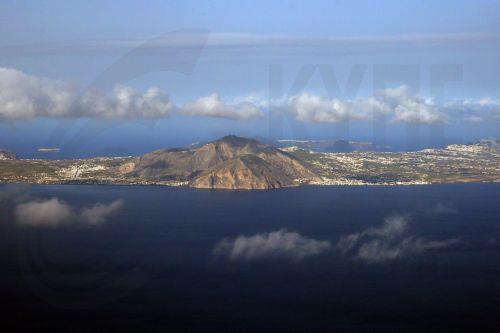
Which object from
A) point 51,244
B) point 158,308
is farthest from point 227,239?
point 158,308

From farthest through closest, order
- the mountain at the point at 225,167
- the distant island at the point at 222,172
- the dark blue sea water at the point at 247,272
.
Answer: the distant island at the point at 222,172 → the mountain at the point at 225,167 → the dark blue sea water at the point at 247,272

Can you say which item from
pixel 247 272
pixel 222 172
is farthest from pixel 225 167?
pixel 247 272

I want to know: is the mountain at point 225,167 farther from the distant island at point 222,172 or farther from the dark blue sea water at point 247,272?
the dark blue sea water at point 247,272

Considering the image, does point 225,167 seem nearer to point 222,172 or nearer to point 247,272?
point 222,172

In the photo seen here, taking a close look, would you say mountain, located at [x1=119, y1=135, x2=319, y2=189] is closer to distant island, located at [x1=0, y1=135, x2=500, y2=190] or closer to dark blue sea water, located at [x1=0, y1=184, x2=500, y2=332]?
distant island, located at [x1=0, y1=135, x2=500, y2=190]

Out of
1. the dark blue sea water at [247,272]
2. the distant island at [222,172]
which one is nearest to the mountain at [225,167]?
the distant island at [222,172]

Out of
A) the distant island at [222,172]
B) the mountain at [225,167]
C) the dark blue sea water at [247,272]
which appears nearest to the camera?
the dark blue sea water at [247,272]

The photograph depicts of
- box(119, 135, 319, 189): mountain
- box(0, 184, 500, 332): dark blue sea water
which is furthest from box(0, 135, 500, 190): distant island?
box(0, 184, 500, 332): dark blue sea water
